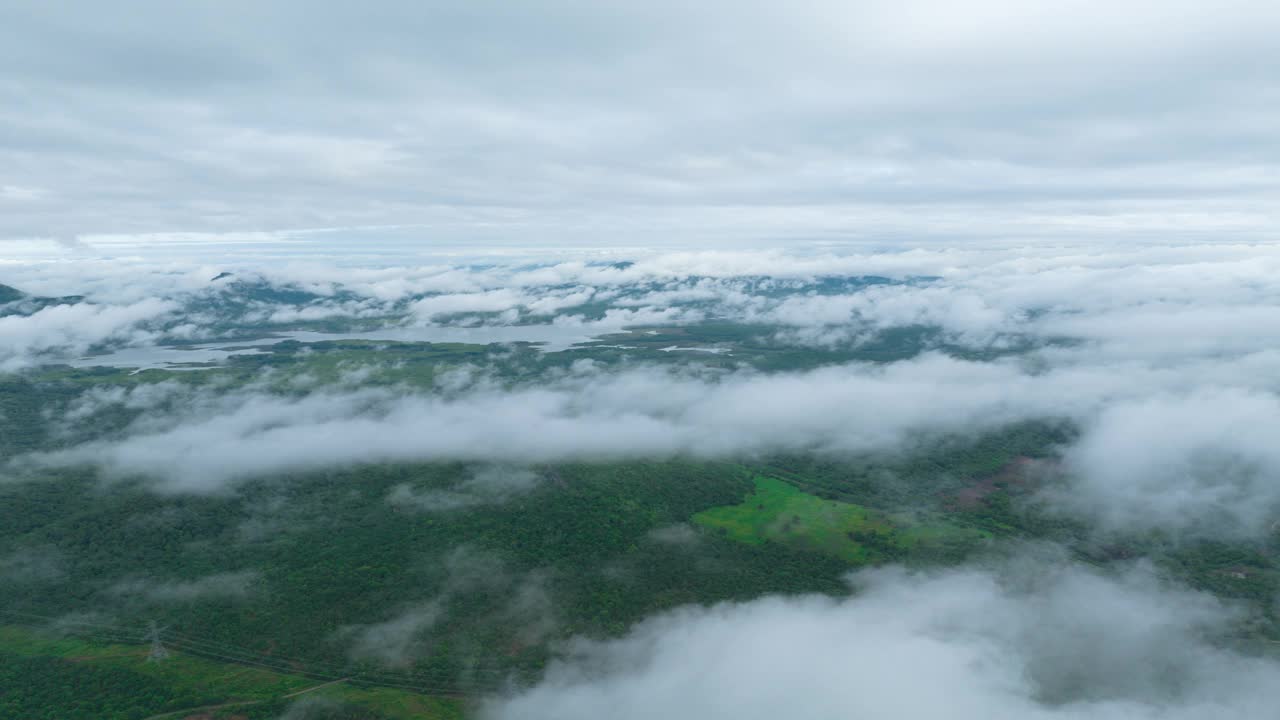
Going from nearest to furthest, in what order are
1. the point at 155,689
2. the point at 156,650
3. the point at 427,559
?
the point at 155,689, the point at 156,650, the point at 427,559

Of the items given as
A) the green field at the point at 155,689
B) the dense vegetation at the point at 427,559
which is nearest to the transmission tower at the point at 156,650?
the green field at the point at 155,689

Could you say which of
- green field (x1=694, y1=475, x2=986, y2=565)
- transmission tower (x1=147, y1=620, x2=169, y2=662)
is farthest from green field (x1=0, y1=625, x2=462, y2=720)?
green field (x1=694, y1=475, x2=986, y2=565)

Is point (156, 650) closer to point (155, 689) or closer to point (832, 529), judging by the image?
point (155, 689)

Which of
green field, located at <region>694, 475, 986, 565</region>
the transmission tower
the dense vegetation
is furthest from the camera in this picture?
green field, located at <region>694, 475, 986, 565</region>

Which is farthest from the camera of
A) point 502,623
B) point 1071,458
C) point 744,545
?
point 1071,458

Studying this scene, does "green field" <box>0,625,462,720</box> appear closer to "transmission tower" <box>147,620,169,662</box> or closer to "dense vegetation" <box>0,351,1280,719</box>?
"dense vegetation" <box>0,351,1280,719</box>

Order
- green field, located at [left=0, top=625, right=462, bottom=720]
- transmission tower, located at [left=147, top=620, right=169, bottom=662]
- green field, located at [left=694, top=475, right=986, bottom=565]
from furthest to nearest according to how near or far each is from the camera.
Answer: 1. green field, located at [left=694, top=475, right=986, bottom=565]
2. transmission tower, located at [left=147, top=620, right=169, bottom=662]
3. green field, located at [left=0, top=625, right=462, bottom=720]

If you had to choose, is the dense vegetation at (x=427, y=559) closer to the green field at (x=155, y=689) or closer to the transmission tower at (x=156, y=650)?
the green field at (x=155, y=689)

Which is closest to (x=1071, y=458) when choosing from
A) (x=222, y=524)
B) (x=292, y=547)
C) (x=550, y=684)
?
(x=550, y=684)

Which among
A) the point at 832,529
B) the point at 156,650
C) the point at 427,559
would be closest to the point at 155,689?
the point at 156,650

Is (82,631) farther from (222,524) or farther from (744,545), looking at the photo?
(744,545)

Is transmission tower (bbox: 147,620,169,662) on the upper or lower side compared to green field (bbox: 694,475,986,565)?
upper
